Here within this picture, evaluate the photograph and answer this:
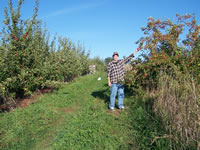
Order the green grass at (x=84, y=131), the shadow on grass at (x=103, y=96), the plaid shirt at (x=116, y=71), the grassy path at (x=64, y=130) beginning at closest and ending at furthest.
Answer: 1. the green grass at (x=84, y=131)
2. the grassy path at (x=64, y=130)
3. the plaid shirt at (x=116, y=71)
4. the shadow on grass at (x=103, y=96)

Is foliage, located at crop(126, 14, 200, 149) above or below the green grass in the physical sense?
above

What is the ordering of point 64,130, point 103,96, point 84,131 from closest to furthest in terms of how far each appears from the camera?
point 84,131
point 64,130
point 103,96

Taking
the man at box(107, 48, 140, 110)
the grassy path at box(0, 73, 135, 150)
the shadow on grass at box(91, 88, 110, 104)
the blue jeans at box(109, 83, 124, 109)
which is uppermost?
the man at box(107, 48, 140, 110)

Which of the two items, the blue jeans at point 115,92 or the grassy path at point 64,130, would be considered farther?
the blue jeans at point 115,92

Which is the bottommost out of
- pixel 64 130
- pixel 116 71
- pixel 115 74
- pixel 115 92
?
pixel 64 130

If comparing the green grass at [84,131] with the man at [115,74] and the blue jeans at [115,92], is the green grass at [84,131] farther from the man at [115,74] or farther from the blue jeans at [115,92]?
the man at [115,74]

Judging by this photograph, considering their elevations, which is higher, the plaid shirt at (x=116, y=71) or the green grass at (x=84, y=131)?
the plaid shirt at (x=116, y=71)

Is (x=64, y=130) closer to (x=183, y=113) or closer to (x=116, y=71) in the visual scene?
(x=116, y=71)

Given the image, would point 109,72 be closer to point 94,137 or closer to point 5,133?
point 94,137

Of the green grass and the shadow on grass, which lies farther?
the shadow on grass

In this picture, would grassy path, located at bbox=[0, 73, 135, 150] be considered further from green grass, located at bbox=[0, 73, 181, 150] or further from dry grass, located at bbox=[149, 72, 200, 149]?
dry grass, located at bbox=[149, 72, 200, 149]

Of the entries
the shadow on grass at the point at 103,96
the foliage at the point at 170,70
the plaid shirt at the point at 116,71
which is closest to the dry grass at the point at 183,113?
the foliage at the point at 170,70


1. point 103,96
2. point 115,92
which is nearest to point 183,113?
point 115,92

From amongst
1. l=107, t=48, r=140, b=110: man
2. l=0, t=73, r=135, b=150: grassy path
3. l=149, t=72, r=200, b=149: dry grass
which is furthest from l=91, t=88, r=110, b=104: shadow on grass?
l=149, t=72, r=200, b=149: dry grass
